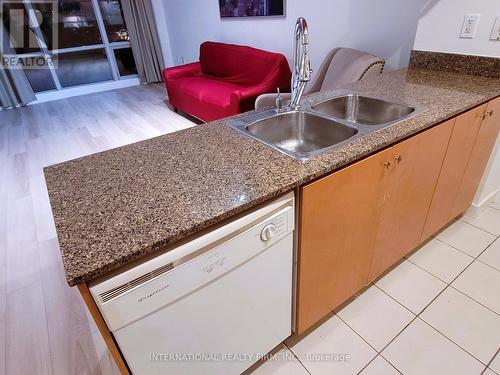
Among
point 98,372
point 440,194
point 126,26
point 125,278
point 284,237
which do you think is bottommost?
point 98,372

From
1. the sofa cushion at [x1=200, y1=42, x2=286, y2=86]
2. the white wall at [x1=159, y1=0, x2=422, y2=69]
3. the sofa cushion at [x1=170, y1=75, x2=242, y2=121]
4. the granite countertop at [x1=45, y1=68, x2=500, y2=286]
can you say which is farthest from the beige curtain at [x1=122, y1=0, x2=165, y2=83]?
the granite countertop at [x1=45, y1=68, x2=500, y2=286]

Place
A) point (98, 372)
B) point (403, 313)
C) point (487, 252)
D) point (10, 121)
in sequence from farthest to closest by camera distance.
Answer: point (10, 121) → point (487, 252) → point (403, 313) → point (98, 372)

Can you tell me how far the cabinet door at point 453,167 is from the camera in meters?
1.28

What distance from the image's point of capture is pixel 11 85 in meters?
4.48

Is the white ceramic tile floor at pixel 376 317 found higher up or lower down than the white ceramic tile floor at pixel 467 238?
lower down

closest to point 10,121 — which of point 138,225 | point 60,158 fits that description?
point 60,158

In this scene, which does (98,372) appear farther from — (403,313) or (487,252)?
(487,252)

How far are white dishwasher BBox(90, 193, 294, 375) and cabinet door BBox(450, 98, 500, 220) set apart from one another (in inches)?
47.3

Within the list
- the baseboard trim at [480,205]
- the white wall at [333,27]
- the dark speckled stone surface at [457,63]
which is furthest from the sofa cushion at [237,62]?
the baseboard trim at [480,205]

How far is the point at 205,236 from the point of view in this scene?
2.28ft

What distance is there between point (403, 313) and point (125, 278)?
1.29 metres

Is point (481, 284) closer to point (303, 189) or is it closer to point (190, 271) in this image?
point (303, 189)

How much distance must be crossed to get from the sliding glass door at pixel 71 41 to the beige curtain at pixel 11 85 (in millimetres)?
182

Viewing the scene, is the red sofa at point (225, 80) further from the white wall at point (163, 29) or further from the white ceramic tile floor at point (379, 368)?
the white ceramic tile floor at point (379, 368)
